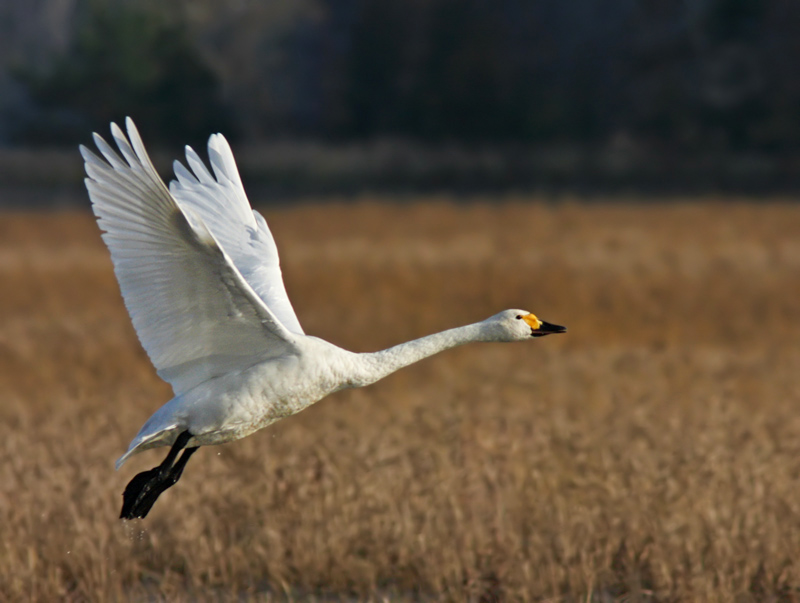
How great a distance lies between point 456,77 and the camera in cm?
4572

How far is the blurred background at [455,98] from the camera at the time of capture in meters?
39.6

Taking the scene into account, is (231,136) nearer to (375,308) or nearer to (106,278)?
(106,278)

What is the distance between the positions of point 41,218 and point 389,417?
1926 centimetres

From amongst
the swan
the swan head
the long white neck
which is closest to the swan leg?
the swan

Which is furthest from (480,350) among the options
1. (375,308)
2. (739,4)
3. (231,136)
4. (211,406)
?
(739,4)

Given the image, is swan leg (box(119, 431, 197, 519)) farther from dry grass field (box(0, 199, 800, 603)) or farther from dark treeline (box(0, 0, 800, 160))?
dark treeline (box(0, 0, 800, 160))

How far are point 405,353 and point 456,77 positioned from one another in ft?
135

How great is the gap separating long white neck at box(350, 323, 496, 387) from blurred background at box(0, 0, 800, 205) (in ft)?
99.4

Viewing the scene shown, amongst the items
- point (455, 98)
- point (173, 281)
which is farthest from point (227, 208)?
point (455, 98)

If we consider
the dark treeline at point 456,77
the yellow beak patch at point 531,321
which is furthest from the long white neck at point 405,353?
the dark treeline at point 456,77

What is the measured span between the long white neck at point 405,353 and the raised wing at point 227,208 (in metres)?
1.19

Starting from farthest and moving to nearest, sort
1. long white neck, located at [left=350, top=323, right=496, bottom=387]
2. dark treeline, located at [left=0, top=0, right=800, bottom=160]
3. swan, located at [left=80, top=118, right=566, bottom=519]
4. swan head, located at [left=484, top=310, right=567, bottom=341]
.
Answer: dark treeline, located at [left=0, top=0, right=800, bottom=160], swan head, located at [left=484, top=310, right=567, bottom=341], long white neck, located at [left=350, top=323, right=496, bottom=387], swan, located at [left=80, top=118, right=566, bottom=519]

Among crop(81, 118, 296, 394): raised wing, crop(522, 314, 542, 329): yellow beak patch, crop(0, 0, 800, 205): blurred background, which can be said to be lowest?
crop(522, 314, 542, 329): yellow beak patch

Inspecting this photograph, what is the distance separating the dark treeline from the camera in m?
42.2
